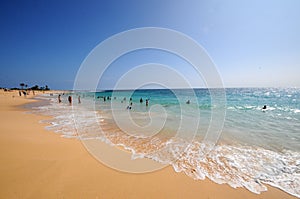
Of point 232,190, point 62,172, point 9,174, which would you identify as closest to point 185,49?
point 232,190

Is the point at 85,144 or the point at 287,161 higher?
the point at 85,144

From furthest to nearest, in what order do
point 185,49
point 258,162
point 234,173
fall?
point 185,49, point 258,162, point 234,173

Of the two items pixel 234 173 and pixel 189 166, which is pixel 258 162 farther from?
pixel 189 166

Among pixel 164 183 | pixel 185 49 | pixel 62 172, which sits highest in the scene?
pixel 185 49

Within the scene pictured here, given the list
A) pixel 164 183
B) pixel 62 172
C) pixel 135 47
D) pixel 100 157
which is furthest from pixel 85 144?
pixel 135 47

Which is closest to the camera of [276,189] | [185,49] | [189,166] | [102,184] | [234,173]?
[102,184]

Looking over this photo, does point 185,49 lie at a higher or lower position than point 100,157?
higher

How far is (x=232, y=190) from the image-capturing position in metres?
3.49

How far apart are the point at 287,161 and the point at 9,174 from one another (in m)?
8.81

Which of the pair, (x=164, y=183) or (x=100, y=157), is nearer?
(x=164, y=183)

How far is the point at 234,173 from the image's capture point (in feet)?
14.0

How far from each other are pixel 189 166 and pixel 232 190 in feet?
4.39

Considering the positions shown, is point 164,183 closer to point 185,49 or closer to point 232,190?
→ point 232,190

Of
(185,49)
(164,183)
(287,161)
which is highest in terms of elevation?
(185,49)
